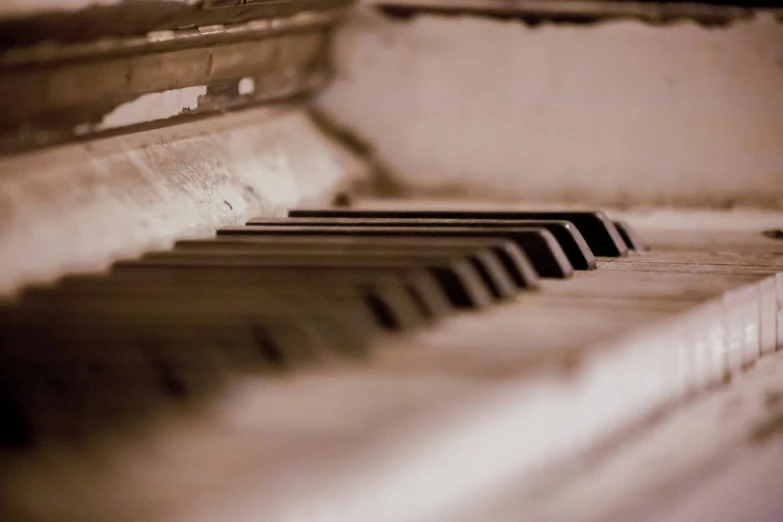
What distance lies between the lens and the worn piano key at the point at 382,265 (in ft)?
4.02

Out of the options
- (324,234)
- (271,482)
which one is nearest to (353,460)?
(271,482)

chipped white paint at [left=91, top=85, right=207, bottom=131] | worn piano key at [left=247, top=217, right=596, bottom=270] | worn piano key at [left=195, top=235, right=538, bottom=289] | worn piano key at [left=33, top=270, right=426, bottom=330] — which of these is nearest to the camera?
worn piano key at [left=33, top=270, right=426, bottom=330]

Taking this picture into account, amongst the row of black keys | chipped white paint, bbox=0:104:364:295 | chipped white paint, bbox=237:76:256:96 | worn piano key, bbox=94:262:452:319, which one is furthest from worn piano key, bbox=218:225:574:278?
chipped white paint, bbox=237:76:256:96

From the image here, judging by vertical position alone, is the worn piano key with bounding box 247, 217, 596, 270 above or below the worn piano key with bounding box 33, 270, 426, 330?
above

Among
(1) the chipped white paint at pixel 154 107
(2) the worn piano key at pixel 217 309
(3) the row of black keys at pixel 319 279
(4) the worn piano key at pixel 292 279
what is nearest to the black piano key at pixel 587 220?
(3) the row of black keys at pixel 319 279

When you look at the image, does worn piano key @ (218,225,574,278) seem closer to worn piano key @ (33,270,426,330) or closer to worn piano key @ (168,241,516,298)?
worn piano key @ (168,241,516,298)

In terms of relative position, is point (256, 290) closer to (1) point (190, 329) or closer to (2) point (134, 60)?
(1) point (190, 329)

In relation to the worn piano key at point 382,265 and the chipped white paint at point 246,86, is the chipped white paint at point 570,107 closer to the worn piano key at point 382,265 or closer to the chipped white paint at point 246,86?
the chipped white paint at point 246,86

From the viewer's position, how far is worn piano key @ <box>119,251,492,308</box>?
4.02ft

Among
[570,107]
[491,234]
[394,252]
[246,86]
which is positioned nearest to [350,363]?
[394,252]

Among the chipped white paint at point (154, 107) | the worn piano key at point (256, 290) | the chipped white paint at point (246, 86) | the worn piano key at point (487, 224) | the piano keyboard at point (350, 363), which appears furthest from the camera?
the chipped white paint at point (246, 86)

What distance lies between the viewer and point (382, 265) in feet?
4.16

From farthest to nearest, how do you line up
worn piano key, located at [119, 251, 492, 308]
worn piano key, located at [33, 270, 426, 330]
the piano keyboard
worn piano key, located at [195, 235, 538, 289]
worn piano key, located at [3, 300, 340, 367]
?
worn piano key, located at [195, 235, 538, 289] → worn piano key, located at [119, 251, 492, 308] → worn piano key, located at [33, 270, 426, 330] → worn piano key, located at [3, 300, 340, 367] → the piano keyboard

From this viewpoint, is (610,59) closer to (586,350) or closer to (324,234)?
(324,234)
